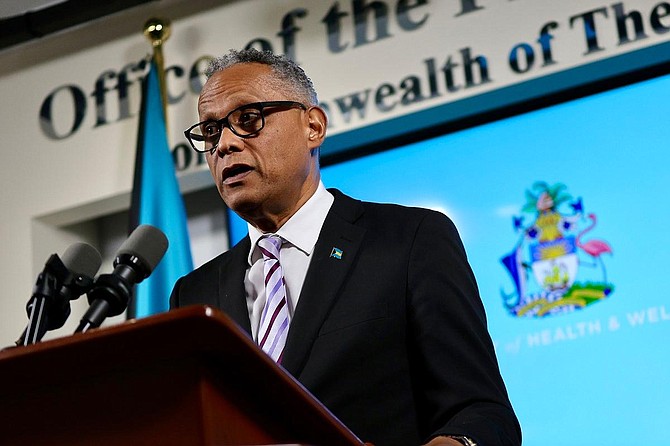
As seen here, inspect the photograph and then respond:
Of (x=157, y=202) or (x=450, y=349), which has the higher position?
(x=157, y=202)

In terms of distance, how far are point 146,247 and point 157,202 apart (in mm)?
2515

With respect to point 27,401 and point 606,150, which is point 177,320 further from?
point 606,150

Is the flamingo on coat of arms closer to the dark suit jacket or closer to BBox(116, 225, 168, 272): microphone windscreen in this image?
the dark suit jacket

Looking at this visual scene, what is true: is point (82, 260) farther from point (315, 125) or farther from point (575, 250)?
point (575, 250)

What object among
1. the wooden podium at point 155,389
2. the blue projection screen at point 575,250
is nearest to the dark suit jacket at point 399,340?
the wooden podium at point 155,389

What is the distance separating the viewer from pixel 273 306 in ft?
6.52

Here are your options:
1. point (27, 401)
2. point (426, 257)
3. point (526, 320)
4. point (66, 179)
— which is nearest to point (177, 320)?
point (27, 401)

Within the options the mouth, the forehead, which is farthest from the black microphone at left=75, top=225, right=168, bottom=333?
the forehead

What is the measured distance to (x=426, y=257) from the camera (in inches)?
76.0

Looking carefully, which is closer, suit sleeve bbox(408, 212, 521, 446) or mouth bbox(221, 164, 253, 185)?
suit sleeve bbox(408, 212, 521, 446)

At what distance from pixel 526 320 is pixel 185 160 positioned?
1648 millimetres

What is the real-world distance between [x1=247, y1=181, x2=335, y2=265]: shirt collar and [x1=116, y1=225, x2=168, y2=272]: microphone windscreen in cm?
29

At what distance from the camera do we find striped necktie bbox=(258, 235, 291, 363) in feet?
6.34

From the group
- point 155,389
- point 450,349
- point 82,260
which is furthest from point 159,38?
point 155,389
